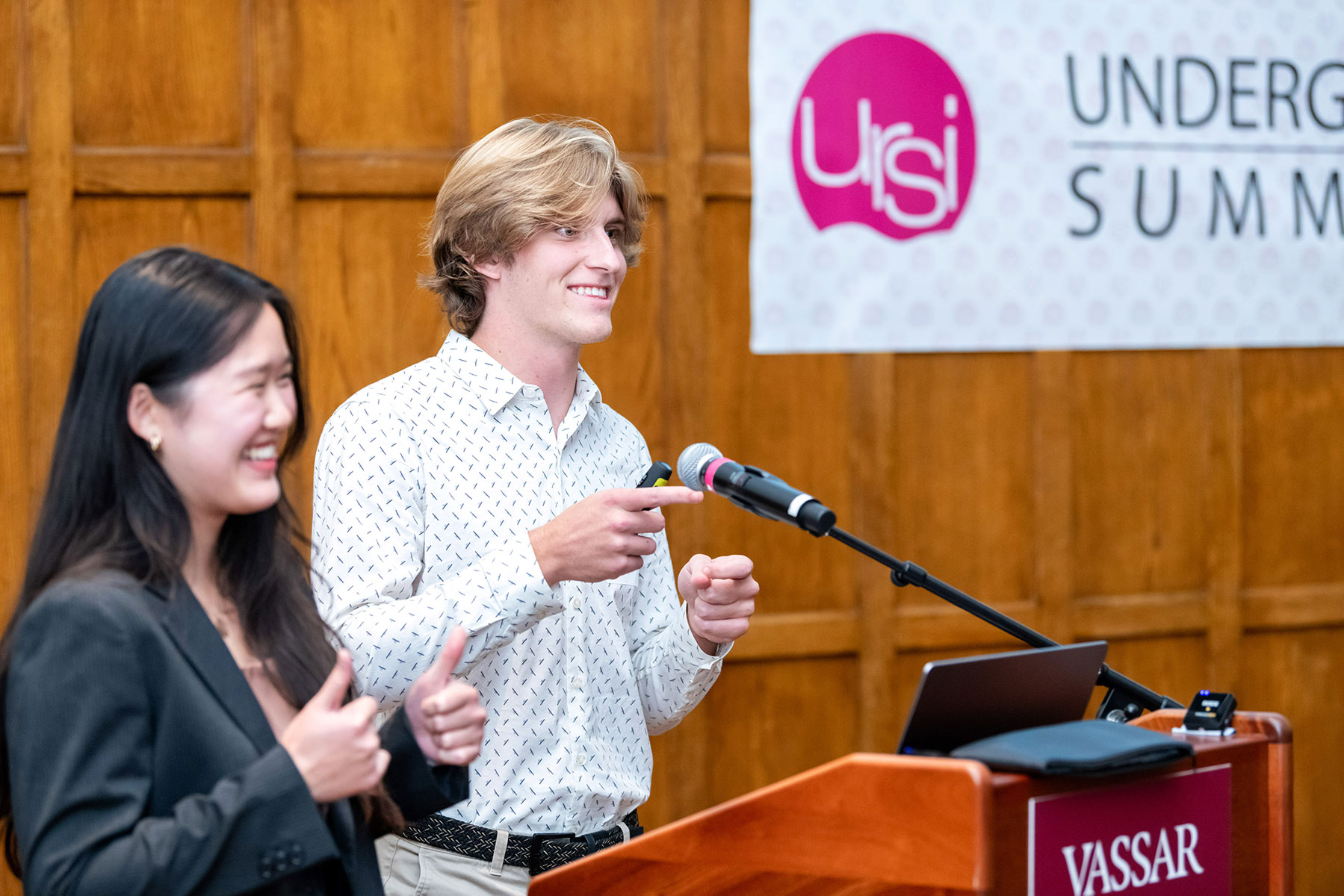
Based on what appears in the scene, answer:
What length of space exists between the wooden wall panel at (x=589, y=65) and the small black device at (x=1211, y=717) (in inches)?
78.0

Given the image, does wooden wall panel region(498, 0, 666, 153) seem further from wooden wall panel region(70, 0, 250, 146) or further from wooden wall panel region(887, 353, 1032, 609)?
wooden wall panel region(887, 353, 1032, 609)

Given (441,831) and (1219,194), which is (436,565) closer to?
(441,831)

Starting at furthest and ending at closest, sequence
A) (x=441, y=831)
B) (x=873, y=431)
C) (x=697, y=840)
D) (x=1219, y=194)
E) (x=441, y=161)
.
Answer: (x=1219, y=194)
(x=873, y=431)
(x=441, y=161)
(x=441, y=831)
(x=697, y=840)

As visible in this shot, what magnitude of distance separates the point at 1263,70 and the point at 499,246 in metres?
2.51

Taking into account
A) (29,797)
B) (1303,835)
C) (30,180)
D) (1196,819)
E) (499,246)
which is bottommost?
(1303,835)

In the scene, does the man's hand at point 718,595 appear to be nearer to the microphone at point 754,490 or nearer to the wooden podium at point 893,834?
the microphone at point 754,490

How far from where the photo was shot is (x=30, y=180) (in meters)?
2.71

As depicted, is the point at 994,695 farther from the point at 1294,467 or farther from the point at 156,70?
the point at 1294,467

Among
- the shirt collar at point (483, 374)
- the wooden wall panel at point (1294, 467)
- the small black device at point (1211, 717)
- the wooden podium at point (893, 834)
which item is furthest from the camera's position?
the wooden wall panel at point (1294, 467)

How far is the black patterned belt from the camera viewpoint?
5.72 ft

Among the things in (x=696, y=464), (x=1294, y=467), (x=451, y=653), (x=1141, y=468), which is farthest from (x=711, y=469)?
(x=1294, y=467)

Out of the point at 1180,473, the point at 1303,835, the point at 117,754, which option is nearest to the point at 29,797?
the point at 117,754

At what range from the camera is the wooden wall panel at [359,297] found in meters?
2.87

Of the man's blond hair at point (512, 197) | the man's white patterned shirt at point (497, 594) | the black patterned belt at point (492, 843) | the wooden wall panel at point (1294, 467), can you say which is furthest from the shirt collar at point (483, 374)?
the wooden wall panel at point (1294, 467)
